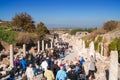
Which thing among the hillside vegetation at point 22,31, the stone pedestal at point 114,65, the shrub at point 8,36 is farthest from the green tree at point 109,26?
the stone pedestal at point 114,65

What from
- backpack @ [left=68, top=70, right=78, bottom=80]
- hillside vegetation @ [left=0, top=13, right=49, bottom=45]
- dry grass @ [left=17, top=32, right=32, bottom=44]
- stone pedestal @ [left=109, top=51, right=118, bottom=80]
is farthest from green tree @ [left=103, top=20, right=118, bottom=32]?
stone pedestal @ [left=109, top=51, right=118, bottom=80]

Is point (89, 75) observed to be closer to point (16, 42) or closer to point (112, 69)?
point (112, 69)

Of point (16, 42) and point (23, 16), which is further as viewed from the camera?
point (23, 16)

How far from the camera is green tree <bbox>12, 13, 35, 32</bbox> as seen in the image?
181ft

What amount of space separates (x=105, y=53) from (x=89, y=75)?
13.8 meters

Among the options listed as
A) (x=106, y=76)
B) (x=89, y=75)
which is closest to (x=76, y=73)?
(x=89, y=75)

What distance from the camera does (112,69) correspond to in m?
11.5

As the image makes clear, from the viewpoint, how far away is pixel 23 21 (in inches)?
2188

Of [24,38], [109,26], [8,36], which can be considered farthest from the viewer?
[109,26]

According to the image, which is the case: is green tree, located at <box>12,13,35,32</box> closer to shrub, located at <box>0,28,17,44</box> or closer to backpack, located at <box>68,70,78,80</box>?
shrub, located at <box>0,28,17,44</box>

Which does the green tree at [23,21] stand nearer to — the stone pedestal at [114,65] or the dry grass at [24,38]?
the dry grass at [24,38]

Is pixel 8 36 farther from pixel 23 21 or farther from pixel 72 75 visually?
pixel 72 75

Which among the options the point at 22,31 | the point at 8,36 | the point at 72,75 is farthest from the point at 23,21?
the point at 72,75

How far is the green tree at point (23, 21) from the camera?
2168 inches
